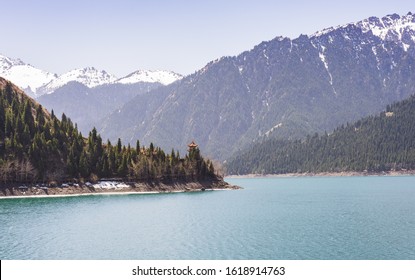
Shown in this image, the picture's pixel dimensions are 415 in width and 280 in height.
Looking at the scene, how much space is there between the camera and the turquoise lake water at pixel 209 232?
6825 centimetres

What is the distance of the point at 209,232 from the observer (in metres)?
86.3

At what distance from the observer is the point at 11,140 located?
630 feet

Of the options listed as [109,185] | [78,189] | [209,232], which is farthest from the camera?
[109,185]

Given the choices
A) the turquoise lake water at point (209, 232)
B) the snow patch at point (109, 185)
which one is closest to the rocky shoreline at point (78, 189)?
the snow patch at point (109, 185)

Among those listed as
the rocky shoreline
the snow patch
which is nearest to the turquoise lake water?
the rocky shoreline

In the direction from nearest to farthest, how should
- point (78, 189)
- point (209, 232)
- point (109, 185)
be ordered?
point (209, 232)
point (78, 189)
point (109, 185)

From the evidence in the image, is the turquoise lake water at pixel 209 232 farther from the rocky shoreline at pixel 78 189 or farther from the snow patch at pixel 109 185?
the snow patch at pixel 109 185

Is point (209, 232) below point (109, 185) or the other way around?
below

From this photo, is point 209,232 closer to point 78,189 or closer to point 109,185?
point 78,189

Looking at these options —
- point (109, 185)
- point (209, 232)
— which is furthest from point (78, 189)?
point (209, 232)

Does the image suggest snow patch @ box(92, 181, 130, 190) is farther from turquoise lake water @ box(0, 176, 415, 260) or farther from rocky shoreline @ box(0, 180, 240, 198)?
turquoise lake water @ box(0, 176, 415, 260)

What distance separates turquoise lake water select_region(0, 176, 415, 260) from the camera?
6825 cm
